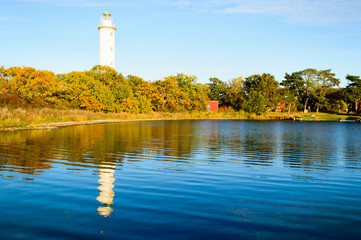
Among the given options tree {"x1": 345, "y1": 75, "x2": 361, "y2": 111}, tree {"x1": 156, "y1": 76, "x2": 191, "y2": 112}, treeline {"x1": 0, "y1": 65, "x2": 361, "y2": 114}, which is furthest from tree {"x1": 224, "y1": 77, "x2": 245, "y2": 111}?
tree {"x1": 345, "y1": 75, "x2": 361, "y2": 111}

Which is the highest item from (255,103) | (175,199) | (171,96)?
(171,96)

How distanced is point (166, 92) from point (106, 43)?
58.6 feet

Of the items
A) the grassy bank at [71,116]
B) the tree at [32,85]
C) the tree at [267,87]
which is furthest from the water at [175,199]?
the tree at [267,87]

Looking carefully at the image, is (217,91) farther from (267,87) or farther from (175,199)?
(175,199)

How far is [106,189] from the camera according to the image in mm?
9031

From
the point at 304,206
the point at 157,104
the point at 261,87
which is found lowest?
the point at 304,206

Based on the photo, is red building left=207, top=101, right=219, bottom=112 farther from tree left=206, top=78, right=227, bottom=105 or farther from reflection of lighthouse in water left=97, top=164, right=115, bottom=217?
reflection of lighthouse in water left=97, top=164, right=115, bottom=217

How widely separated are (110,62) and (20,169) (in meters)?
66.2

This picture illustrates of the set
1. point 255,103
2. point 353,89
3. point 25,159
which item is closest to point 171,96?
point 255,103

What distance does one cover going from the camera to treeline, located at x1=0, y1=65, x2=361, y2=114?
48.8 m

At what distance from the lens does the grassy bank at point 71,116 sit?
33.3 m

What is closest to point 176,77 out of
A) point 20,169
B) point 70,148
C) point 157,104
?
point 157,104

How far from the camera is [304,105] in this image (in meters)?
101

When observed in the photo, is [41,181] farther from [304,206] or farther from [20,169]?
[304,206]
